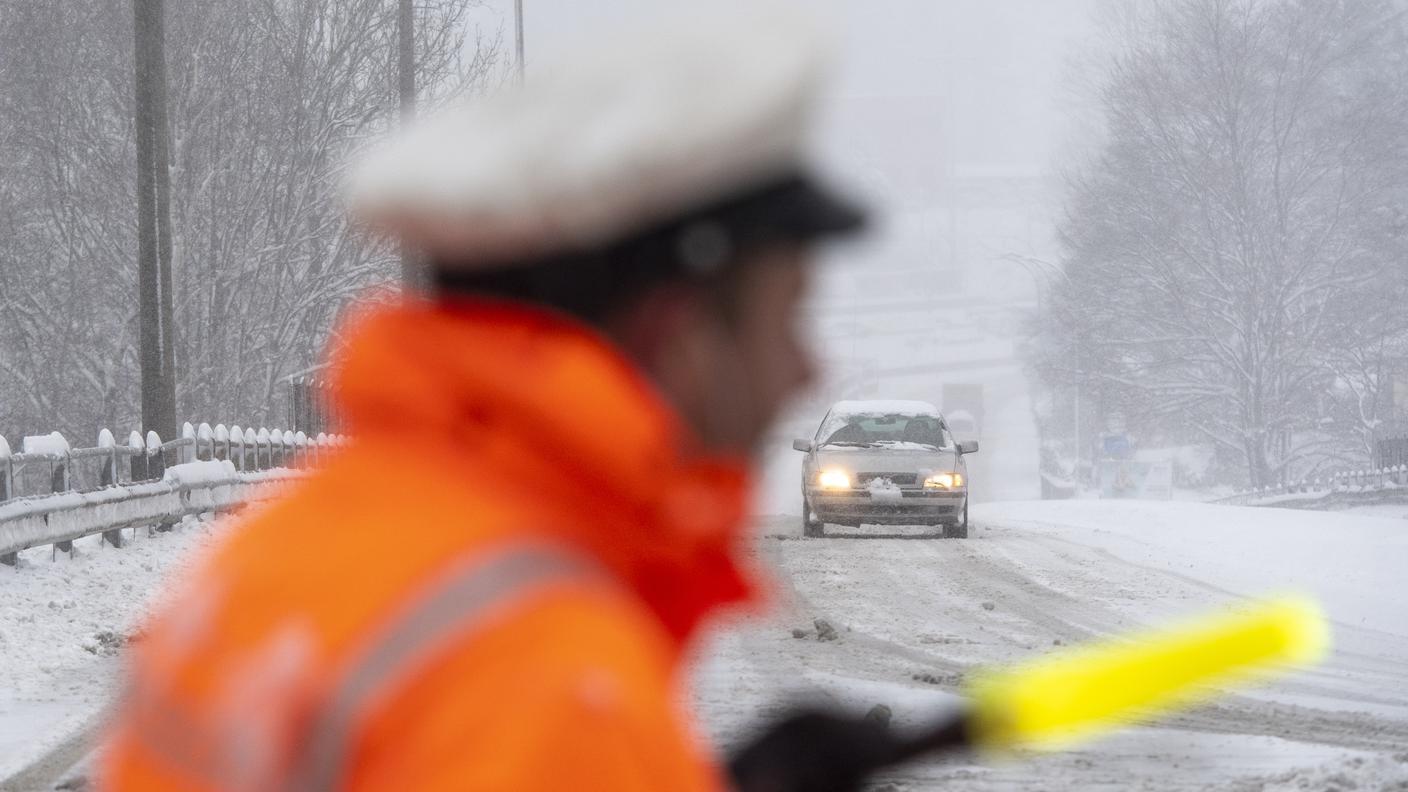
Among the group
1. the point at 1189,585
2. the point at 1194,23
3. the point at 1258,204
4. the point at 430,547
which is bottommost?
the point at 1189,585

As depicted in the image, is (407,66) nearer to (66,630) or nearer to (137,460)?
(137,460)

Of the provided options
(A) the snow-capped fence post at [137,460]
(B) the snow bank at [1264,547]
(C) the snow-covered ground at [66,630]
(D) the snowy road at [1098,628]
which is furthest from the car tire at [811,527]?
(A) the snow-capped fence post at [137,460]

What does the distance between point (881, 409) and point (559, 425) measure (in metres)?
22.5

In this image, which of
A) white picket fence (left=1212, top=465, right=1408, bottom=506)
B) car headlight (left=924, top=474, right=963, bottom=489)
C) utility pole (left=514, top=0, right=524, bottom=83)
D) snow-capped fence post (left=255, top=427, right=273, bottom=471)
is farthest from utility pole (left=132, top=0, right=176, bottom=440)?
white picket fence (left=1212, top=465, right=1408, bottom=506)

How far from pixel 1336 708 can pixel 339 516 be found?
29.0 feet

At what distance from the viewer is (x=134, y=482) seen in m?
18.7

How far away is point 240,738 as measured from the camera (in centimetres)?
125

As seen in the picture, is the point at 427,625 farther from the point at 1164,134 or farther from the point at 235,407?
the point at 1164,134

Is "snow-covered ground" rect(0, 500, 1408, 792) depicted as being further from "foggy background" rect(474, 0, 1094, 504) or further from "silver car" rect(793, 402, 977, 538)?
"foggy background" rect(474, 0, 1094, 504)

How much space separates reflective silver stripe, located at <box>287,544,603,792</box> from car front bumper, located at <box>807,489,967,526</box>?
67.7ft

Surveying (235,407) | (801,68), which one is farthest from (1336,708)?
(235,407)

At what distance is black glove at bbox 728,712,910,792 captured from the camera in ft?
4.85

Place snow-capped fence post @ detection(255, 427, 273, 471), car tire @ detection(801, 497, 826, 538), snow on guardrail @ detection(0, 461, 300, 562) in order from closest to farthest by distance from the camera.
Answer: snow on guardrail @ detection(0, 461, 300, 562)
car tire @ detection(801, 497, 826, 538)
snow-capped fence post @ detection(255, 427, 273, 471)

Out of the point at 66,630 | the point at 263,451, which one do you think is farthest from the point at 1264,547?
the point at 66,630
